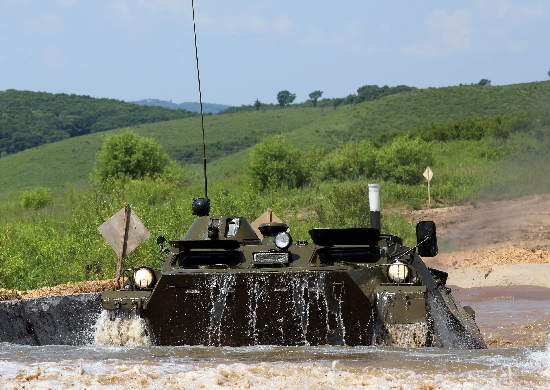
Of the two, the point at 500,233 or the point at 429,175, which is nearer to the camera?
the point at 500,233

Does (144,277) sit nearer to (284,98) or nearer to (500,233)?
(500,233)

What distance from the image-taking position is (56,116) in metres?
123

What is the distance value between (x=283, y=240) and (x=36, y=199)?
45.9 m

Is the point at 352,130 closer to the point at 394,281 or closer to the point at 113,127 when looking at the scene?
the point at 113,127

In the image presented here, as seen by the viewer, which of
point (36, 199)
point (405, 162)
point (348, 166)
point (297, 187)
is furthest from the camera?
point (36, 199)

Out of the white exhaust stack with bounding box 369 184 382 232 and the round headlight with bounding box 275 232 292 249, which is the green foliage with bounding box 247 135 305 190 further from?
the round headlight with bounding box 275 232 292 249

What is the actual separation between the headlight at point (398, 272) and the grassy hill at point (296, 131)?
217 ft

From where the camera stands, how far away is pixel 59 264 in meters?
19.6

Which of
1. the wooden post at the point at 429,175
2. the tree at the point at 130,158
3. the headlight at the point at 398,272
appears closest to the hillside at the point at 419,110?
the tree at the point at 130,158

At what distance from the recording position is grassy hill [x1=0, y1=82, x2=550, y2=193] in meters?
80.8

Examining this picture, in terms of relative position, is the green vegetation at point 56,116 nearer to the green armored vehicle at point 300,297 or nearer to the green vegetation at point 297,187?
the green vegetation at point 297,187

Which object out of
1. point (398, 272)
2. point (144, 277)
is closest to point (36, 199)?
point (144, 277)

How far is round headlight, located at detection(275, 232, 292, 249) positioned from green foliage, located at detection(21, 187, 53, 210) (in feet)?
144

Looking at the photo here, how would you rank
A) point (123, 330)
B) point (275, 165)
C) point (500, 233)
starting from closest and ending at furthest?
point (123, 330)
point (500, 233)
point (275, 165)
